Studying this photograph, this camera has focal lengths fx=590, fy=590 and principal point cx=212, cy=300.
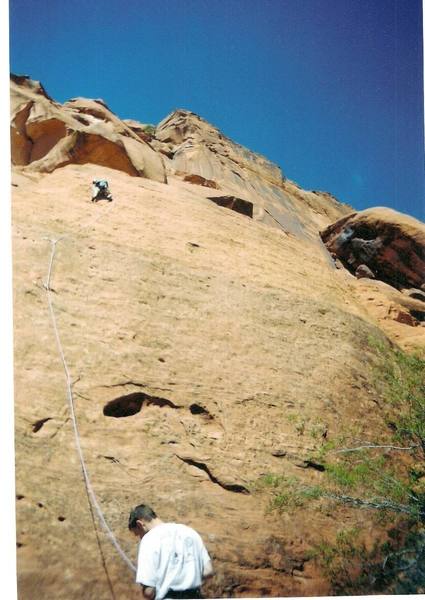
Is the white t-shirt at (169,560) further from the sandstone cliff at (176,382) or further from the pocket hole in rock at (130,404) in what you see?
the pocket hole in rock at (130,404)

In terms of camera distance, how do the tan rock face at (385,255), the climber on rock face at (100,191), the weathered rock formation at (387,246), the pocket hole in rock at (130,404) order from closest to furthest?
the pocket hole in rock at (130,404), the climber on rock face at (100,191), the tan rock face at (385,255), the weathered rock formation at (387,246)

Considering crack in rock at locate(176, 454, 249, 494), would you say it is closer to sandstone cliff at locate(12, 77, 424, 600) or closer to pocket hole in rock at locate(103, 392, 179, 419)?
sandstone cliff at locate(12, 77, 424, 600)

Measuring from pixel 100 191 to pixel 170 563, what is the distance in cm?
926

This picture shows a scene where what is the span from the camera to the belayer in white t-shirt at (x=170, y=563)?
505cm

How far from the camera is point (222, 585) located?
6.70 metres

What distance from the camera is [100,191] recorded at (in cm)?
1282

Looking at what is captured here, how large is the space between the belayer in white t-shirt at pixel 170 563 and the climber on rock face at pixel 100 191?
8.82 metres

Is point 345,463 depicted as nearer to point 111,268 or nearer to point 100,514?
point 100,514

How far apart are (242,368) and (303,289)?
3733mm

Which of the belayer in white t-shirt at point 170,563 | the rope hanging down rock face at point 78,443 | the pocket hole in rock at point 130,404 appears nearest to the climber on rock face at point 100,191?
the rope hanging down rock face at point 78,443

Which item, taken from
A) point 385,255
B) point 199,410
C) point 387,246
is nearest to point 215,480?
point 199,410

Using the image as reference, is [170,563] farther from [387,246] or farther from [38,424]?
[387,246]

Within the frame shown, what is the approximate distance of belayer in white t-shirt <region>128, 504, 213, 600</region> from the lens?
505cm

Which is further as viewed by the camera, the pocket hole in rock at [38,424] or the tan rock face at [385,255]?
the tan rock face at [385,255]
